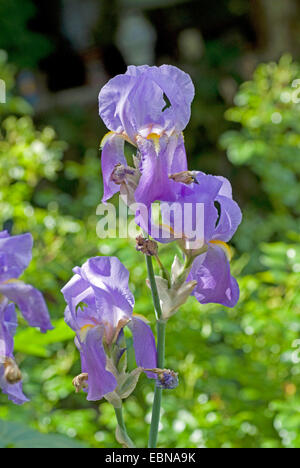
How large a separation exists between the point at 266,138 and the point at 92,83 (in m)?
2.97

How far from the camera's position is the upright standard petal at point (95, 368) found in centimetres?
57

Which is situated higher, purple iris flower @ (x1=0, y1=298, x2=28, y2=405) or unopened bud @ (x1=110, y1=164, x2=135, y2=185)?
unopened bud @ (x1=110, y1=164, x2=135, y2=185)

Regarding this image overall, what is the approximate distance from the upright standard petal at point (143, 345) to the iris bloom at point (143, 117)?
Answer: 0.13 metres

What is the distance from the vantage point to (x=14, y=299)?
0.52m

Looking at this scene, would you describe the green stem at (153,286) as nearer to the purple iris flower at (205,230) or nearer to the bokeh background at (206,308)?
the purple iris flower at (205,230)

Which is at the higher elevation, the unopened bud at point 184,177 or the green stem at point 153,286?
the unopened bud at point 184,177

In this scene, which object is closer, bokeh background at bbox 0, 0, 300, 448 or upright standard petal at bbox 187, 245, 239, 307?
upright standard petal at bbox 187, 245, 239, 307

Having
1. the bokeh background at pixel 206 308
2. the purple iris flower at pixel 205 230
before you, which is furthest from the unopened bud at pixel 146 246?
the bokeh background at pixel 206 308

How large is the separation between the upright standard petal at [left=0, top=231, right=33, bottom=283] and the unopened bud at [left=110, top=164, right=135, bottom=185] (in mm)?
107

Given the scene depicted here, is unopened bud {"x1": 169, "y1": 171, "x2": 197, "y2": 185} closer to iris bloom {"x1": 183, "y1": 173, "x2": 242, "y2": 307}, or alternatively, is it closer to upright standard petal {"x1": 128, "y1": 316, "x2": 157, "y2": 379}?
iris bloom {"x1": 183, "y1": 173, "x2": 242, "y2": 307}

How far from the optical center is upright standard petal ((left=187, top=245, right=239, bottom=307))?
60 centimetres

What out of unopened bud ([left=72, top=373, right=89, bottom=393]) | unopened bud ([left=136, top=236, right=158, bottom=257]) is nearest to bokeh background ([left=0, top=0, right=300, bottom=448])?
unopened bud ([left=72, top=373, right=89, bottom=393])

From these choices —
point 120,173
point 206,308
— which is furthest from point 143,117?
point 206,308

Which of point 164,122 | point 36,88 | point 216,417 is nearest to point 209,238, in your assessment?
point 164,122
